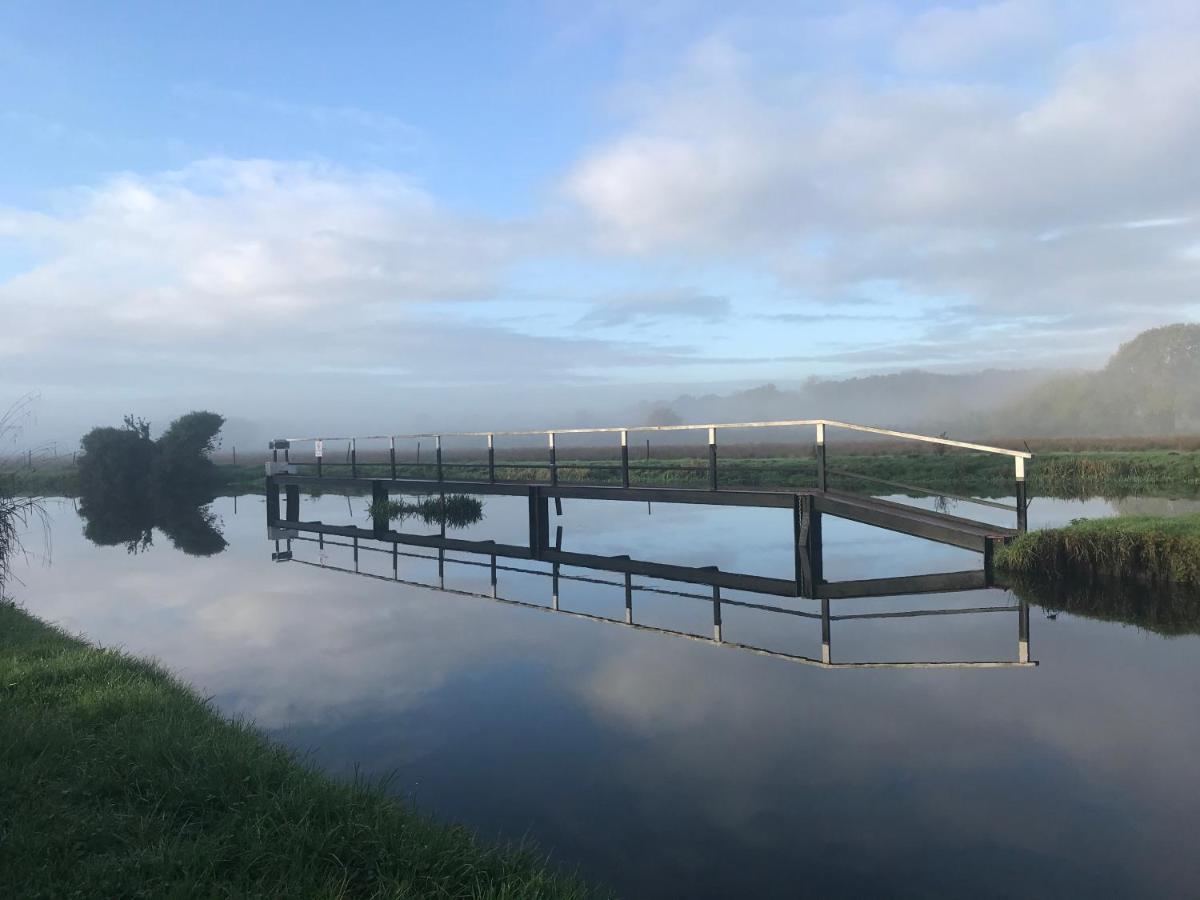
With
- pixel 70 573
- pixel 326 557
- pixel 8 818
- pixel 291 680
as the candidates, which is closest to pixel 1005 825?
pixel 8 818

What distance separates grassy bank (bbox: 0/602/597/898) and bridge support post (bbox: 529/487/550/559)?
31.2 ft

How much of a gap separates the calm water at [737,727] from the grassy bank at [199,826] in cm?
70

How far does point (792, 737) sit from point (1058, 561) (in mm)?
7075

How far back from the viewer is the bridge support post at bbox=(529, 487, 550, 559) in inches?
589

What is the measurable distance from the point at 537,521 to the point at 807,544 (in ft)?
18.2

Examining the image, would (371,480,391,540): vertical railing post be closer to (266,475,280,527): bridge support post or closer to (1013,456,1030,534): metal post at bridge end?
(266,475,280,527): bridge support post

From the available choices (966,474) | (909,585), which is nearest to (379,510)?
(909,585)

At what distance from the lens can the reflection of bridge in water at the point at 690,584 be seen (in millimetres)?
8375

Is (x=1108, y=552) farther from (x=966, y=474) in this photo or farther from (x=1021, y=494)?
(x=966, y=474)

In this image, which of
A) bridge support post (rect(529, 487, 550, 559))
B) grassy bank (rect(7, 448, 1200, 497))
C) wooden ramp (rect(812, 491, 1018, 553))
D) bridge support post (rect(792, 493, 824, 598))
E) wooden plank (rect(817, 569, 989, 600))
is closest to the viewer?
wooden plank (rect(817, 569, 989, 600))

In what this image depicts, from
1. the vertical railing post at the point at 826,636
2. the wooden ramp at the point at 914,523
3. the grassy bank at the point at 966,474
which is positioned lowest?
the vertical railing post at the point at 826,636

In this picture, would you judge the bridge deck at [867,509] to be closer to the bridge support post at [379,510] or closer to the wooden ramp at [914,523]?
the wooden ramp at [914,523]

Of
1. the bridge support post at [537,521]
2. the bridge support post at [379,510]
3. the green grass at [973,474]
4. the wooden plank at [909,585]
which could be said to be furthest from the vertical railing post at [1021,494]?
the bridge support post at [379,510]

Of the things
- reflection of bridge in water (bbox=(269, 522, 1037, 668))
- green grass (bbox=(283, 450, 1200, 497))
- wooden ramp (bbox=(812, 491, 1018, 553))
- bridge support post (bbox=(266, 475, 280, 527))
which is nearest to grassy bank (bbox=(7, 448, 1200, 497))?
green grass (bbox=(283, 450, 1200, 497))
